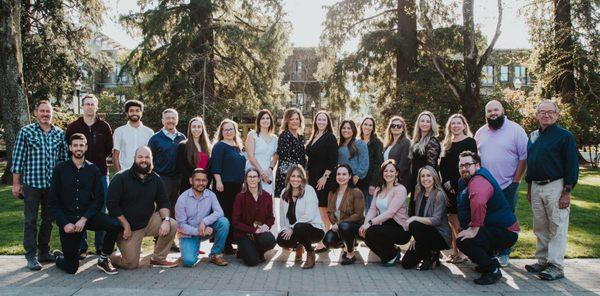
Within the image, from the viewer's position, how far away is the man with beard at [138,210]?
609cm

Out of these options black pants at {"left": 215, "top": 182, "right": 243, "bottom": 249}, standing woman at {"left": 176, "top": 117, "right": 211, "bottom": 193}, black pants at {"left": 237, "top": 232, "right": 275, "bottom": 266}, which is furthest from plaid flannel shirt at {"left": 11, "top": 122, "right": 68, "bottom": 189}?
black pants at {"left": 237, "top": 232, "right": 275, "bottom": 266}

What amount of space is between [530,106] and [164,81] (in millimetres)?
16659

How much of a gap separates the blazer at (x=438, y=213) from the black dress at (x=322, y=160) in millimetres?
1592

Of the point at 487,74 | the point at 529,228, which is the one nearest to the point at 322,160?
the point at 529,228

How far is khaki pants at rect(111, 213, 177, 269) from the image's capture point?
6.11 metres

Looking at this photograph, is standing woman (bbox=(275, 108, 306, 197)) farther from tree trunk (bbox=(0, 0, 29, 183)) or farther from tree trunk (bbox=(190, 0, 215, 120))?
tree trunk (bbox=(190, 0, 215, 120))

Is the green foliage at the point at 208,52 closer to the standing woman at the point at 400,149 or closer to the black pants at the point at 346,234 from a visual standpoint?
the standing woman at the point at 400,149

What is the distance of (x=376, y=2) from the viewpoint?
71.5 feet

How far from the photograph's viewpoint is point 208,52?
78.3ft

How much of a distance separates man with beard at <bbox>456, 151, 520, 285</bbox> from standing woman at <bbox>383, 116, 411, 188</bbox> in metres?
1.50

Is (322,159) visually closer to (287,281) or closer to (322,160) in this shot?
(322,160)

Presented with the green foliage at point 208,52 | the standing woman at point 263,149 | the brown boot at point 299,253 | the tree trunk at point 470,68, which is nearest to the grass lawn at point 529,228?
the standing woman at point 263,149

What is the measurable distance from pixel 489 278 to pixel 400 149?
2386 millimetres

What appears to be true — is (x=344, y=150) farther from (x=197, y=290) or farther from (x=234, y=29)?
(x=234, y=29)
